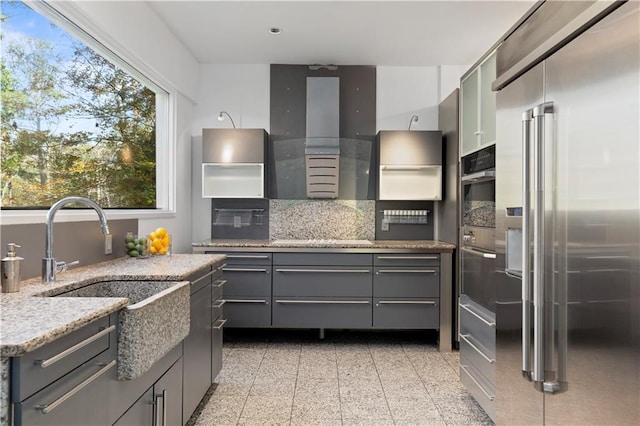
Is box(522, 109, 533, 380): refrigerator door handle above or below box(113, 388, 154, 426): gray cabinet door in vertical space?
above

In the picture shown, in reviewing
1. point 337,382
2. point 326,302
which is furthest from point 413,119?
point 337,382

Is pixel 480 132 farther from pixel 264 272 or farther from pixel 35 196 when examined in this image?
pixel 35 196

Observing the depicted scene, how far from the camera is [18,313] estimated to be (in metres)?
1.23

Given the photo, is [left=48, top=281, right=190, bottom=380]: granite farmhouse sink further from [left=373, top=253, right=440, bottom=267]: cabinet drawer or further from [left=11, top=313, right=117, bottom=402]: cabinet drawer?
[left=373, top=253, right=440, bottom=267]: cabinet drawer

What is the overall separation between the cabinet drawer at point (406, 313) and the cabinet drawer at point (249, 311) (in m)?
0.99

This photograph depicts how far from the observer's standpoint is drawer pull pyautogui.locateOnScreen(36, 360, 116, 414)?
1.01 m

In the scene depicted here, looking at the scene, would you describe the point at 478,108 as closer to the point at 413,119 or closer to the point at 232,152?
the point at 413,119

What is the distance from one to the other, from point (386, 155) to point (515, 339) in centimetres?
252

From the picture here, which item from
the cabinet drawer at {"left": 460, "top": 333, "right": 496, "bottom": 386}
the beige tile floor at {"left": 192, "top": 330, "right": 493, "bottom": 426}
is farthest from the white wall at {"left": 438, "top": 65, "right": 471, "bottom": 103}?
the cabinet drawer at {"left": 460, "top": 333, "right": 496, "bottom": 386}

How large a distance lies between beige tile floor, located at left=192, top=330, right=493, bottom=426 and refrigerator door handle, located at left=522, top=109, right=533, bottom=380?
1052 mm

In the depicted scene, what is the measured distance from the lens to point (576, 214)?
1259 mm

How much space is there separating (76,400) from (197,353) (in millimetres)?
1140

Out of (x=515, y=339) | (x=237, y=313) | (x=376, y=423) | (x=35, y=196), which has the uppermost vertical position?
(x=35, y=196)

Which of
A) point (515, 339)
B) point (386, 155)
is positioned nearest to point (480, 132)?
point (386, 155)
